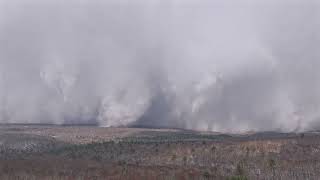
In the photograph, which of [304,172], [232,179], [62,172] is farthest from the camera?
[304,172]

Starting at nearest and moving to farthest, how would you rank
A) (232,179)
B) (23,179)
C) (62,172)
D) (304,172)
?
(232,179), (23,179), (62,172), (304,172)

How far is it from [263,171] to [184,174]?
30692mm

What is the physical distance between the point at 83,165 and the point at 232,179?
67.3 metres

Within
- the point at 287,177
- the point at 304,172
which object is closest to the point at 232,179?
the point at 287,177

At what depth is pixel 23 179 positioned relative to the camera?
16612 cm

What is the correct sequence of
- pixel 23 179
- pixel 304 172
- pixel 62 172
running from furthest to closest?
1. pixel 304 172
2. pixel 62 172
3. pixel 23 179

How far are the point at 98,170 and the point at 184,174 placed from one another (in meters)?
27.8

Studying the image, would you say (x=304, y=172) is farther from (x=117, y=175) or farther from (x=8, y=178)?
(x=8, y=178)

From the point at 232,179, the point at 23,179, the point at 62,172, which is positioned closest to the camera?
the point at 232,179

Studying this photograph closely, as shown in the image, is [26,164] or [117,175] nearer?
[117,175]

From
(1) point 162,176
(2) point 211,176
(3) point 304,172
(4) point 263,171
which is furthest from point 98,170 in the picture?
(3) point 304,172

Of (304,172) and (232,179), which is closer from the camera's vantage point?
(232,179)

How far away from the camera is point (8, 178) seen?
167 metres

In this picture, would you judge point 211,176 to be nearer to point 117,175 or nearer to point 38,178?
point 117,175
